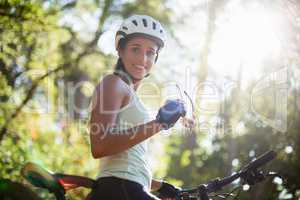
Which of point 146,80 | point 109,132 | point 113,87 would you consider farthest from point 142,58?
point 146,80

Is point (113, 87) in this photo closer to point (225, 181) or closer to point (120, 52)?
point (120, 52)

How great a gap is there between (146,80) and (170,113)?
14406 millimetres

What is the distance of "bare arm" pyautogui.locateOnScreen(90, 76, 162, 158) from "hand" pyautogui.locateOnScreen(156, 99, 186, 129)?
0.05 metres

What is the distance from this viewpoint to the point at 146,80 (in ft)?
59.1

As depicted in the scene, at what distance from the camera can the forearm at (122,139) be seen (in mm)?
3605

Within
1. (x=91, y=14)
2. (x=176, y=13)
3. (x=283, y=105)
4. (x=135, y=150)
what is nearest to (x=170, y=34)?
(x=176, y=13)

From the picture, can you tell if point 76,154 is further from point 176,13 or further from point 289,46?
point 289,46

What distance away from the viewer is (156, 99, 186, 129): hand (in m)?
3.62

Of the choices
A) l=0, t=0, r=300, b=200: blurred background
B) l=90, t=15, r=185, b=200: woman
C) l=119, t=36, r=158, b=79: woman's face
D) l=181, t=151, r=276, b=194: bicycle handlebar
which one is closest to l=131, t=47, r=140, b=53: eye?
l=119, t=36, r=158, b=79: woman's face

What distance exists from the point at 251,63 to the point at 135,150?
1352cm

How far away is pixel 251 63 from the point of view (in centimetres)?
1684

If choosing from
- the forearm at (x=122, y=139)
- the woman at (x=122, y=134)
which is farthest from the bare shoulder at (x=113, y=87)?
the forearm at (x=122, y=139)

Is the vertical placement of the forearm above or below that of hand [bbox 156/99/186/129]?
below

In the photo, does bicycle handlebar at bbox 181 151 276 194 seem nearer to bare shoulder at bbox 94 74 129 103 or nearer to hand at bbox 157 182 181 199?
hand at bbox 157 182 181 199
